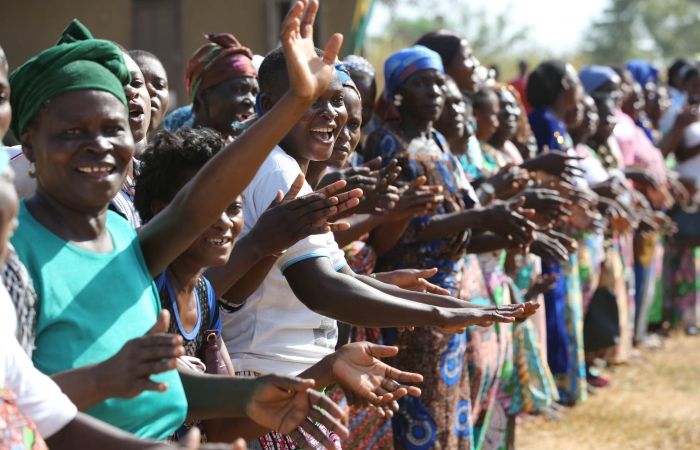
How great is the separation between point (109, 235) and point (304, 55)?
0.60 meters

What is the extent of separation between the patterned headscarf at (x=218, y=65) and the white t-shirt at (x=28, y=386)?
2637mm

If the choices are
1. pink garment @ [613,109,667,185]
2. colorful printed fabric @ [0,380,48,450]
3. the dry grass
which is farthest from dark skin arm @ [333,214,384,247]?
pink garment @ [613,109,667,185]

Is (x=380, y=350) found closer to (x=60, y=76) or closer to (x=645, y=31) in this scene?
(x=60, y=76)

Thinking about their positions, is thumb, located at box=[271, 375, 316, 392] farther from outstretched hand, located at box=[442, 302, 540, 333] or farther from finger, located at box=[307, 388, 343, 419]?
outstretched hand, located at box=[442, 302, 540, 333]

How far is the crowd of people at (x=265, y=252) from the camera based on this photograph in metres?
1.85

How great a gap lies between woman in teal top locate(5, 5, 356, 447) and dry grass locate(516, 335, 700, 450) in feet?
14.3

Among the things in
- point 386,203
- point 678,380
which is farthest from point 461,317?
point 678,380

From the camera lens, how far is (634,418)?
6652mm

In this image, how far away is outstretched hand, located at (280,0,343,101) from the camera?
2072 mm

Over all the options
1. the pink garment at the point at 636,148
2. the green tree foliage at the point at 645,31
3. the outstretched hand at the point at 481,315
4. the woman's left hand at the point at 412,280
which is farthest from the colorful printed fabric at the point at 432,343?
the green tree foliage at the point at 645,31

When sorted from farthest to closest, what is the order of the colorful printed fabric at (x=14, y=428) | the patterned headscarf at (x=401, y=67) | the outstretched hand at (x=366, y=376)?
the patterned headscarf at (x=401, y=67) → the outstretched hand at (x=366, y=376) → the colorful printed fabric at (x=14, y=428)

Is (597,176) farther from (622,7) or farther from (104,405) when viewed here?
(622,7)

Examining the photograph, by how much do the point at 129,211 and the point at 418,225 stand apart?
70.6 inches

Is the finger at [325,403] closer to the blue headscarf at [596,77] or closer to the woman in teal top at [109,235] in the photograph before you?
the woman in teal top at [109,235]
